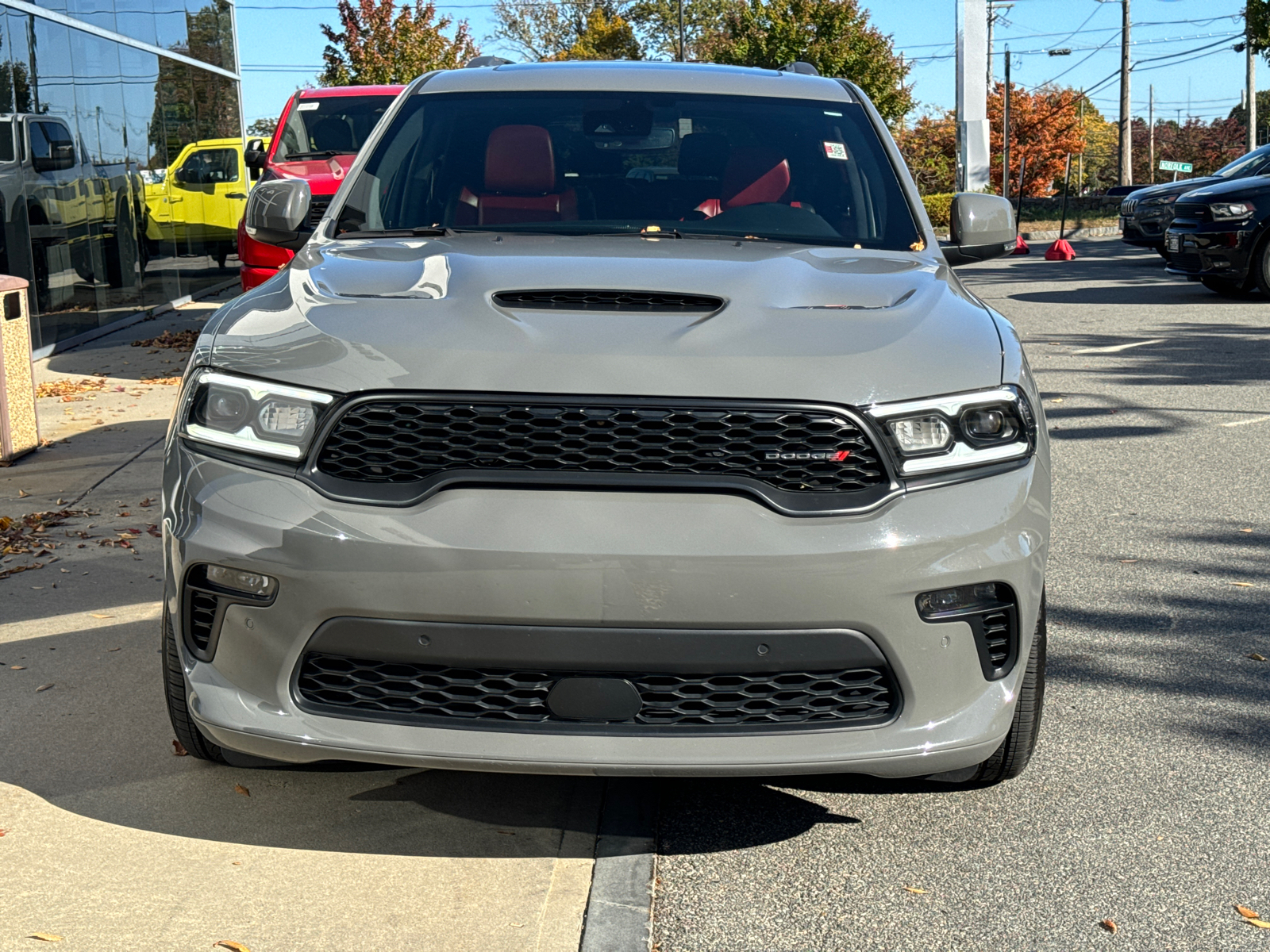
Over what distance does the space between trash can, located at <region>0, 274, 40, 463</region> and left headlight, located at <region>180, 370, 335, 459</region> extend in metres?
4.74

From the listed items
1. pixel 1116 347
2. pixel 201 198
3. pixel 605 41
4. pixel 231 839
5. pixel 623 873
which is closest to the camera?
pixel 623 873

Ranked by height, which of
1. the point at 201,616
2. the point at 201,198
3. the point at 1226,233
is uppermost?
the point at 201,198

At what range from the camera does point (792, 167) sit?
428cm

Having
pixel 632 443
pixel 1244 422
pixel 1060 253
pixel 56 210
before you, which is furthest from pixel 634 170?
pixel 1060 253

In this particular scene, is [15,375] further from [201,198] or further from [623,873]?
[201,198]

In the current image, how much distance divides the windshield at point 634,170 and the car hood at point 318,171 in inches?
236

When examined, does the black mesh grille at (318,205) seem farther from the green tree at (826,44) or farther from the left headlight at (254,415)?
the green tree at (826,44)

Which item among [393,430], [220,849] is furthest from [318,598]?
[220,849]

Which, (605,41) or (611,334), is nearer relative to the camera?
(611,334)

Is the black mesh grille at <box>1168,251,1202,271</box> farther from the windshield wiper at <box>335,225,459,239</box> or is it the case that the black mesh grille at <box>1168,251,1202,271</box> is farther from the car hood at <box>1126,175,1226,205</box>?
the windshield wiper at <box>335,225,459,239</box>

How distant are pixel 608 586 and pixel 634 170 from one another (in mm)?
1986

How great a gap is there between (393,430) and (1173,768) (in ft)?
7.39

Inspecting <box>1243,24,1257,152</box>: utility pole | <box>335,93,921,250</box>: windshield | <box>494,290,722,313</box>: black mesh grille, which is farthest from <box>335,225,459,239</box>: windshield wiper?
<box>1243,24,1257,152</box>: utility pole

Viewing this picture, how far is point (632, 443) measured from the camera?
2717 millimetres
